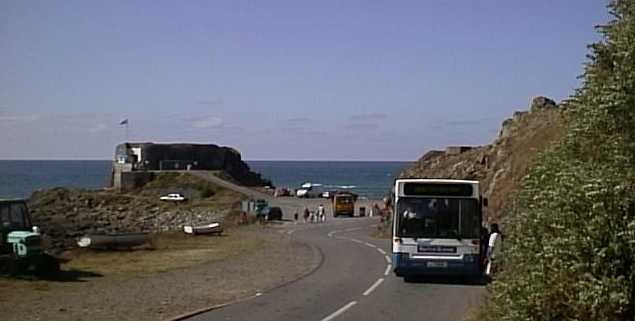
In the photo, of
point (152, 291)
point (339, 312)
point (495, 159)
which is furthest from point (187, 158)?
point (339, 312)

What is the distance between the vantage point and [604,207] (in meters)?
9.40

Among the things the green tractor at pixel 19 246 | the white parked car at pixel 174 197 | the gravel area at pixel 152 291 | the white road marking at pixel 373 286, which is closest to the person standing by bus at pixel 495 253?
the white road marking at pixel 373 286

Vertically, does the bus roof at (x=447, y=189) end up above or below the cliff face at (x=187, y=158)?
below

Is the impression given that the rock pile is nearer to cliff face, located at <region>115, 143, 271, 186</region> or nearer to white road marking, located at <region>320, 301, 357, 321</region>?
cliff face, located at <region>115, 143, 271, 186</region>

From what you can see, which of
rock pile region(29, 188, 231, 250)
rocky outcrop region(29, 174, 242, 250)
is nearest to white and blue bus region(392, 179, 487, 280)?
rock pile region(29, 188, 231, 250)

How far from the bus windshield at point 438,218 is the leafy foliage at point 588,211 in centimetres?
1505

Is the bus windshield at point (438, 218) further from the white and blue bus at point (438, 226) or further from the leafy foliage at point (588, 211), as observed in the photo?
the leafy foliage at point (588, 211)

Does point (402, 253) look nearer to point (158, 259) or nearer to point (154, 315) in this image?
point (154, 315)

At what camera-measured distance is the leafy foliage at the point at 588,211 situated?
9383mm

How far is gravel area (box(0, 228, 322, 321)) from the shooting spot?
870 inches

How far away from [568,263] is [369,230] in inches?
2103

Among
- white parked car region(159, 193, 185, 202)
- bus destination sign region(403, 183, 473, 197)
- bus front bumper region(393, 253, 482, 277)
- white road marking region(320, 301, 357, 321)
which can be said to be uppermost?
bus destination sign region(403, 183, 473, 197)

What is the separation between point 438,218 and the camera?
26.1 metres

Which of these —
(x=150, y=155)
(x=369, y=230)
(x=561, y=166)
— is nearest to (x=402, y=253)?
(x=561, y=166)
